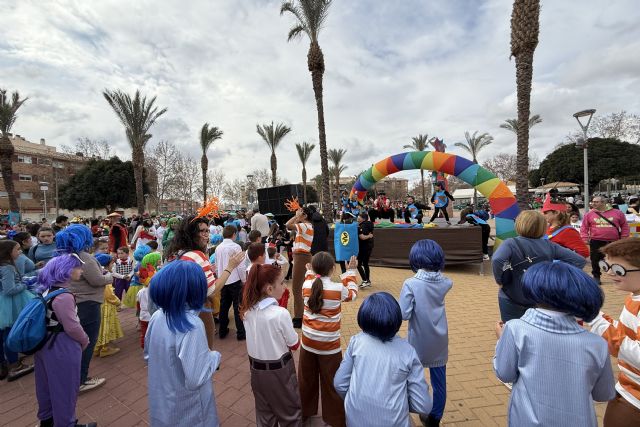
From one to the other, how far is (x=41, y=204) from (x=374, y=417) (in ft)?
176

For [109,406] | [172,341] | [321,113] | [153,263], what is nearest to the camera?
[172,341]

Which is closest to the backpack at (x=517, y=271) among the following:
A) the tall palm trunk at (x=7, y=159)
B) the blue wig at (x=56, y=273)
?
the blue wig at (x=56, y=273)

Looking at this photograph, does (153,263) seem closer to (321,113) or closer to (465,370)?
(465,370)

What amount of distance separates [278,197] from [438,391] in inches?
662

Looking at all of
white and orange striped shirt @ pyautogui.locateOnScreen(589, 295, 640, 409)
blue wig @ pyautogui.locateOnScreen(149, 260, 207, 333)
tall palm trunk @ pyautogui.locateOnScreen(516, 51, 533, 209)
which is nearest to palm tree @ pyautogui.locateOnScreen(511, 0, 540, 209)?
tall palm trunk @ pyautogui.locateOnScreen(516, 51, 533, 209)

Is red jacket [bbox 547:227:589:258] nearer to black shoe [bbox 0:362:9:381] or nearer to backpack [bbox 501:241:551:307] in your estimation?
backpack [bbox 501:241:551:307]

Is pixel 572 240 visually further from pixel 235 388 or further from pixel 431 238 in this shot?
pixel 431 238

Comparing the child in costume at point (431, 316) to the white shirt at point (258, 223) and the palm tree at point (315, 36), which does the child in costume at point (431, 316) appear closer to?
the white shirt at point (258, 223)

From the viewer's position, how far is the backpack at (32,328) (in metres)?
2.16

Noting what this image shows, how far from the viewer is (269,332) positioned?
2.03 m

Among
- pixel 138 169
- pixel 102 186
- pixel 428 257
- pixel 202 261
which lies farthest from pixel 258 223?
pixel 102 186

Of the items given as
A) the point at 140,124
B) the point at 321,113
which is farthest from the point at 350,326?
the point at 140,124

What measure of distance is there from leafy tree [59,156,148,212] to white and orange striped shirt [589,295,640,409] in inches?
1413

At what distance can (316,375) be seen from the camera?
2506mm
